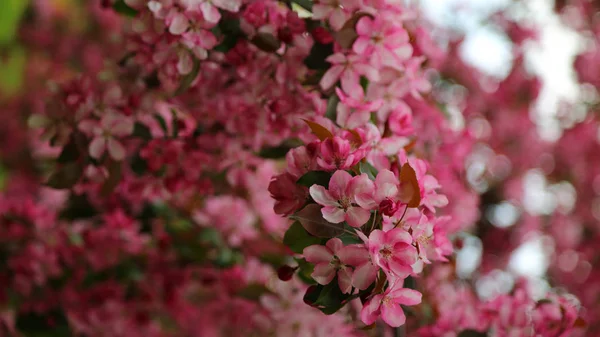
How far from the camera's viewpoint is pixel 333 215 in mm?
579

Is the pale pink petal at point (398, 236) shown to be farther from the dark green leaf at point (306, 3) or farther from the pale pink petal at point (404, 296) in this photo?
the dark green leaf at point (306, 3)

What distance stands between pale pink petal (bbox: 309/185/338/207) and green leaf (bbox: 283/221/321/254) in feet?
0.21

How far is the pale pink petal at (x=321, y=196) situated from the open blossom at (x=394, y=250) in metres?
0.05

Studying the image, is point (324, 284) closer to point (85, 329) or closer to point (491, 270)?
point (85, 329)

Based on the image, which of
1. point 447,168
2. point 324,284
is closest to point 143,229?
point 447,168

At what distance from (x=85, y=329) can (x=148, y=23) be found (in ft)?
2.21

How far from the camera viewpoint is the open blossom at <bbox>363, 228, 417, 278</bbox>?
563 millimetres

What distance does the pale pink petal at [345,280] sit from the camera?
0.58m

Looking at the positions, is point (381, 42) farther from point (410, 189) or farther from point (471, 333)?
point (471, 333)

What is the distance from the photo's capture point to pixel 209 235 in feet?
3.80

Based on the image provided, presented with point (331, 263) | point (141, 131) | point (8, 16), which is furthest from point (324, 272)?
point (8, 16)

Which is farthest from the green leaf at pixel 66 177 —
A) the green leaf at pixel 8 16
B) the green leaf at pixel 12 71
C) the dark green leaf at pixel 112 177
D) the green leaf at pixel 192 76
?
the green leaf at pixel 12 71

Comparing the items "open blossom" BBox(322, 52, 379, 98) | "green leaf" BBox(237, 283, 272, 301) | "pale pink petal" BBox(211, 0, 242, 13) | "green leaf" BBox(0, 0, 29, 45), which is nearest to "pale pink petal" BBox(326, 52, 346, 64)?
"open blossom" BBox(322, 52, 379, 98)

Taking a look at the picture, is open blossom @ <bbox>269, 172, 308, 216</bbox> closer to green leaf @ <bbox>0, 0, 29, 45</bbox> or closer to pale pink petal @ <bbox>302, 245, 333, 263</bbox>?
pale pink petal @ <bbox>302, 245, 333, 263</bbox>
